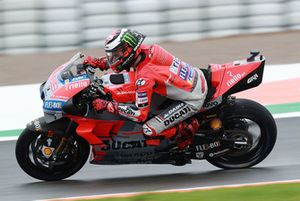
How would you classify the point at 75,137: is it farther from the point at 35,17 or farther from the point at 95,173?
the point at 35,17

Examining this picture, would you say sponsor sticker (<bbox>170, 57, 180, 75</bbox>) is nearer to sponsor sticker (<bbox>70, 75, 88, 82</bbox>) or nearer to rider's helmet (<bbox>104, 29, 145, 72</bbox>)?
rider's helmet (<bbox>104, 29, 145, 72</bbox>)

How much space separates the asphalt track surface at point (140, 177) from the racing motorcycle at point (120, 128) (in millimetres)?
168

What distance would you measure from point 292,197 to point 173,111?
160 cm

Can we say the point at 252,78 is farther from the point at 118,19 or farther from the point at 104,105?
the point at 118,19

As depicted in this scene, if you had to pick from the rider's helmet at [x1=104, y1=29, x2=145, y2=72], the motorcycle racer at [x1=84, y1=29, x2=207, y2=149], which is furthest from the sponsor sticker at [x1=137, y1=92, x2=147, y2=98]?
the rider's helmet at [x1=104, y1=29, x2=145, y2=72]

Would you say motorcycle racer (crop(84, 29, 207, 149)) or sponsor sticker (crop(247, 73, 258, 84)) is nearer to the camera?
motorcycle racer (crop(84, 29, 207, 149))

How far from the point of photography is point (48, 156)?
7.55m

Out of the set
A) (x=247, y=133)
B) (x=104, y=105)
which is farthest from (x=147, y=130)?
(x=247, y=133)

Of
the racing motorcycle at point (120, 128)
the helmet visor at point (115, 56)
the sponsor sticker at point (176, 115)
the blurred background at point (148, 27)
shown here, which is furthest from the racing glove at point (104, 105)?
the blurred background at point (148, 27)

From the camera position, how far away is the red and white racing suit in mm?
7133

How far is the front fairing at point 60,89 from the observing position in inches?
283

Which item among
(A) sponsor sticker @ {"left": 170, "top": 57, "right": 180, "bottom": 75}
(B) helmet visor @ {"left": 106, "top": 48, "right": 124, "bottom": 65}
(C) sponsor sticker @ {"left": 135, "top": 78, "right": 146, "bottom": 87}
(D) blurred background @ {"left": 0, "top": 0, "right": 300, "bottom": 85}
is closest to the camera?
(C) sponsor sticker @ {"left": 135, "top": 78, "right": 146, "bottom": 87}

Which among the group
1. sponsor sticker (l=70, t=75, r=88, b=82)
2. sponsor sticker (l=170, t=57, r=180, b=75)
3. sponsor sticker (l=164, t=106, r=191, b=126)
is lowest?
sponsor sticker (l=164, t=106, r=191, b=126)

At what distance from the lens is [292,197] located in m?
6.20
